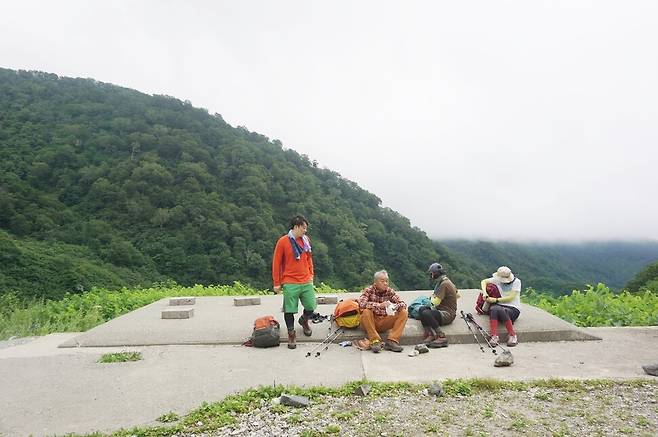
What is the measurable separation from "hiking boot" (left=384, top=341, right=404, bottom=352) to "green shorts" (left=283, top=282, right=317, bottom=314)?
131cm

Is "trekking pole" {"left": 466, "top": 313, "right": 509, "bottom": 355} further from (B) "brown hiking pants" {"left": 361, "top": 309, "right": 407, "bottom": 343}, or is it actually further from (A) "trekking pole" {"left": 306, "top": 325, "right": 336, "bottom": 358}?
(A) "trekking pole" {"left": 306, "top": 325, "right": 336, "bottom": 358}

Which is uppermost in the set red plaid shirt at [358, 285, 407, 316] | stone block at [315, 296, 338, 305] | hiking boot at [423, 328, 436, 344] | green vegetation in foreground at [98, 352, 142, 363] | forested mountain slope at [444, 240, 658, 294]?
red plaid shirt at [358, 285, 407, 316]

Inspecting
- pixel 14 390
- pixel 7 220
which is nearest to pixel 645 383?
pixel 14 390

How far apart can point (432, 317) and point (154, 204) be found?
39626 millimetres

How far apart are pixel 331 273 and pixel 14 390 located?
31.9 m

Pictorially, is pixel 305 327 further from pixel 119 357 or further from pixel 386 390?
pixel 119 357

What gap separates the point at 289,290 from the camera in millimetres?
6566

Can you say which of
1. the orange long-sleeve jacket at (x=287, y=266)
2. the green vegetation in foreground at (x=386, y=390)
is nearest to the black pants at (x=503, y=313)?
the green vegetation in foreground at (x=386, y=390)

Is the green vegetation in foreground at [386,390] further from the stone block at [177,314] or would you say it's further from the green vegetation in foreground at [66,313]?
the green vegetation in foreground at [66,313]

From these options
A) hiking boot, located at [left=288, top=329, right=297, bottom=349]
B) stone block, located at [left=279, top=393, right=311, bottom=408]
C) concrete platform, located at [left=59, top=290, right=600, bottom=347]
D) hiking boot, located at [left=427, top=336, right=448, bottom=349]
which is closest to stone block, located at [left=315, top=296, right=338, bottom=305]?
concrete platform, located at [left=59, top=290, right=600, bottom=347]

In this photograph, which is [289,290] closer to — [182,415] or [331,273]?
[182,415]

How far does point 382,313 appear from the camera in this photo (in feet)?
21.5

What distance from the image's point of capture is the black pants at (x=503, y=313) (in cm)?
662

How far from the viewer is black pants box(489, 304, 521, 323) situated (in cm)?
662
